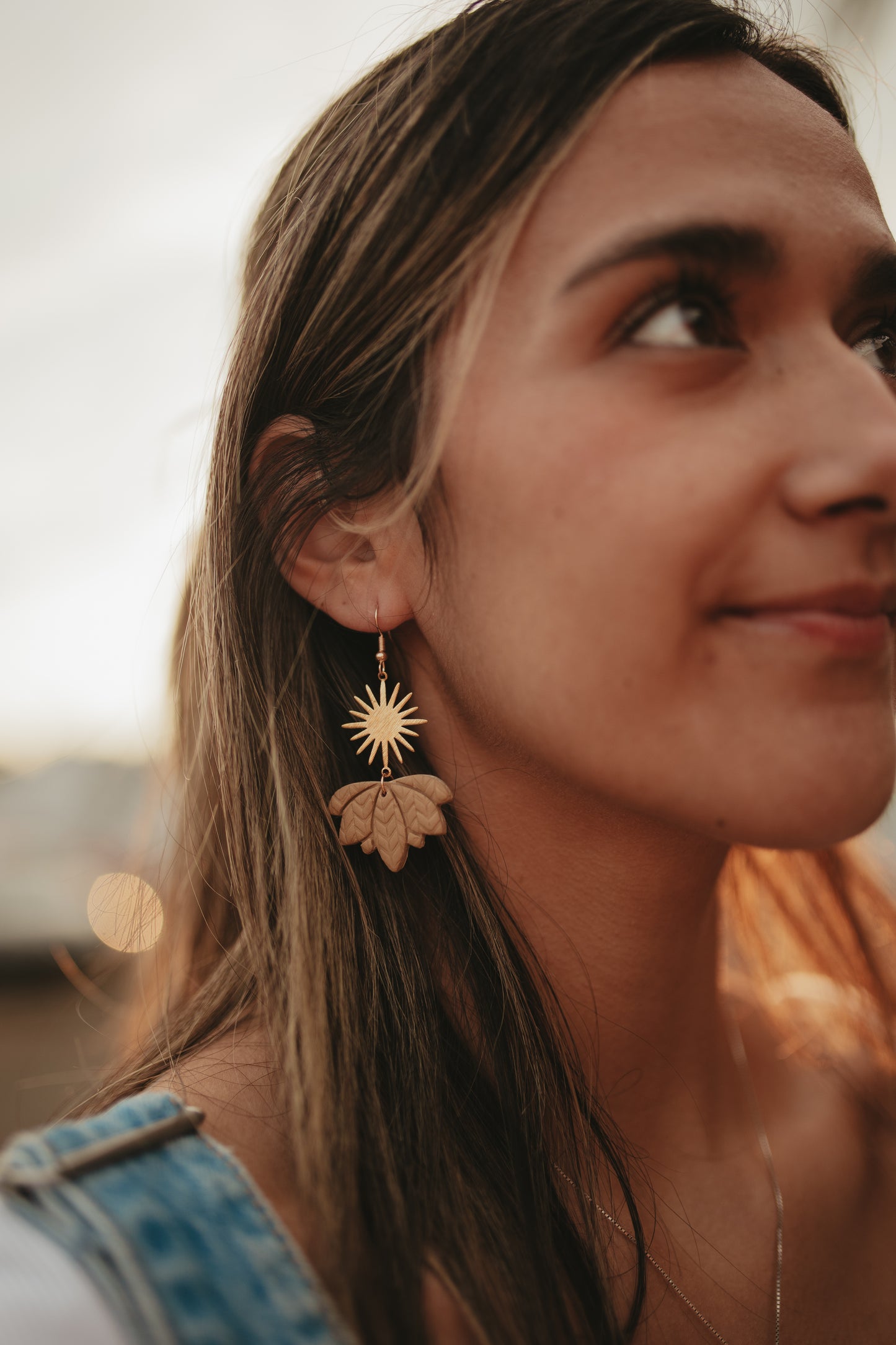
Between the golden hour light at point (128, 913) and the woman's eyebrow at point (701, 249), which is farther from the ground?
the woman's eyebrow at point (701, 249)

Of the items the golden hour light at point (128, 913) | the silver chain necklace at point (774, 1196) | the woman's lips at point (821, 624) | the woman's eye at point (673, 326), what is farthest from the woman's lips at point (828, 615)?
the golden hour light at point (128, 913)

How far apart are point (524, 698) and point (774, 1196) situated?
923mm

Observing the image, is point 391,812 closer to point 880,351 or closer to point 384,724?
point 384,724

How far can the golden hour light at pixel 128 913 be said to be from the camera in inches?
63.9

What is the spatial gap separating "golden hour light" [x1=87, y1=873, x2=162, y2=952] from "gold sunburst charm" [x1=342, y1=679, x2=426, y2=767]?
63cm

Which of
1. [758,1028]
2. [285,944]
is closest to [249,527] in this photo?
[285,944]

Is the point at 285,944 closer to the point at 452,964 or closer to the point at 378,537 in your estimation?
the point at 452,964

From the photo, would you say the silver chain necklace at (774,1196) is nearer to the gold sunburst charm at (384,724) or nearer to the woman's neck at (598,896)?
the woman's neck at (598,896)

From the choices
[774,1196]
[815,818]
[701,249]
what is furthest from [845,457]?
[774,1196]

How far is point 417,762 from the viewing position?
130cm

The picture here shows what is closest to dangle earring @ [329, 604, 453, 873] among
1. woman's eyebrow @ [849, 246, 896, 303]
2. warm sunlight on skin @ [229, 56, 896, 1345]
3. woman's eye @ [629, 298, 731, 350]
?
warm sunlight on skin @ [229, 56, 896, 1345]

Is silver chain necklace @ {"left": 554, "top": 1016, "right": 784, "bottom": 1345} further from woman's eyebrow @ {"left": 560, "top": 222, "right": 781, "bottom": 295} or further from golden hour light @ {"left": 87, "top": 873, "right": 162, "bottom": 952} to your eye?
woman's eyebrow @ {"left": 560, "top": 222, "right": 781, "bottom": 295}

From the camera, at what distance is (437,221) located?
3.65 ft

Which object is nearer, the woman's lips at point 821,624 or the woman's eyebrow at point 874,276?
the woman's lips at point 821,624
